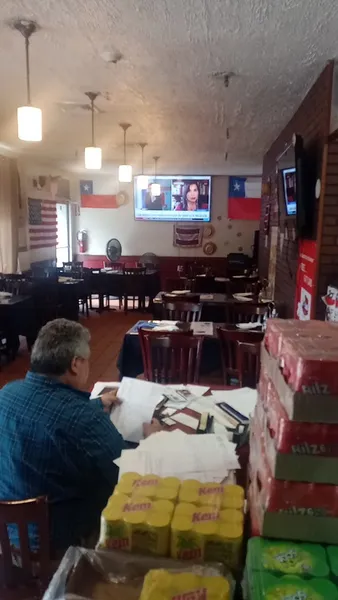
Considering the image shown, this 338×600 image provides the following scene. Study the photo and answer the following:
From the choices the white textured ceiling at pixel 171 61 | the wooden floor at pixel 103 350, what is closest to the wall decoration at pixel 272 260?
the white textured ceiling at pixel 171 61

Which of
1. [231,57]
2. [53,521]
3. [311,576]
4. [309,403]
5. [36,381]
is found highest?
[231,57]

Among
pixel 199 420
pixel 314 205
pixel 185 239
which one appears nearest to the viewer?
pixel 199 420

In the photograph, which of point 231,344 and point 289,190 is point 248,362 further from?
point 289,190

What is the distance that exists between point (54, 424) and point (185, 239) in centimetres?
872

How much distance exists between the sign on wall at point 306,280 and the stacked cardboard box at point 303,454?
2.48m

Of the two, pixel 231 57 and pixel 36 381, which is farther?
pixel 231 57

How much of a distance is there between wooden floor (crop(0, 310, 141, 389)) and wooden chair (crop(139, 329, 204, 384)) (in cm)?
138

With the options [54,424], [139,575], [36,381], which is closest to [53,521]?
[54,424]

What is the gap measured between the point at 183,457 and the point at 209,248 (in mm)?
8752

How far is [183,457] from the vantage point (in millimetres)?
1252

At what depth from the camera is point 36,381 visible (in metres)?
1.47

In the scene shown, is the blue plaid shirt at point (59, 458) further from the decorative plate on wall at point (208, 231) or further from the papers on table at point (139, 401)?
the decorative plate on wall at point (208, 231)

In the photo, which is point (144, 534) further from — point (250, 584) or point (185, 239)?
point (185, 239)

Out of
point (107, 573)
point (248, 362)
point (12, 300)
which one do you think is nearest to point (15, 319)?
point (12, 300)
